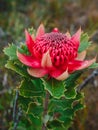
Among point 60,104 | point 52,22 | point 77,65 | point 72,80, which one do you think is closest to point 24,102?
point 60,104

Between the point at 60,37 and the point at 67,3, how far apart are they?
387cm

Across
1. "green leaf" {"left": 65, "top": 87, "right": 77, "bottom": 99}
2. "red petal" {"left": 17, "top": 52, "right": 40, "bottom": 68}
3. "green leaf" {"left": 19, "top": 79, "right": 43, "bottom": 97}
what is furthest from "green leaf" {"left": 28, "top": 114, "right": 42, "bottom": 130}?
"red petal" {"left": 17, "top": 52, "right": 40, "bottom": 68}

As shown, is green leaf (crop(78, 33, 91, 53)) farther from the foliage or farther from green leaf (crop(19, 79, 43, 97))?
green leaf (crop(19, 79, 43, 97))

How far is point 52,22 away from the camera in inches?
202

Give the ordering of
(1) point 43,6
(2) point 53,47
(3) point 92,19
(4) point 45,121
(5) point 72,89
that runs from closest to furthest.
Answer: (2) point 53,47 < (5) point 72,89 < (4) point 45,121 < (3) point 92,19 < (1) point 43,6

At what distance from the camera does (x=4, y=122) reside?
2.86 metres

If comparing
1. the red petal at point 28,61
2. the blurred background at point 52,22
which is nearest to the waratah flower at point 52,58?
the red petal at point 28,61

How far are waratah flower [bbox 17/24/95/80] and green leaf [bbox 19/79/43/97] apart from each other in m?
0.12

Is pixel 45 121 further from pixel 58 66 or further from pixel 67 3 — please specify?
pixel 67 3

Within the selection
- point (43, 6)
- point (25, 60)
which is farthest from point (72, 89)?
point (43, 6)

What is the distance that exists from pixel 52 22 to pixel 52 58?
131 inches

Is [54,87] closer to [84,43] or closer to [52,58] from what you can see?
[52,58]

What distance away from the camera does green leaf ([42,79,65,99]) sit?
183 centimetres

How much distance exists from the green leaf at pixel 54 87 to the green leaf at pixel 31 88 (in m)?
0.16
